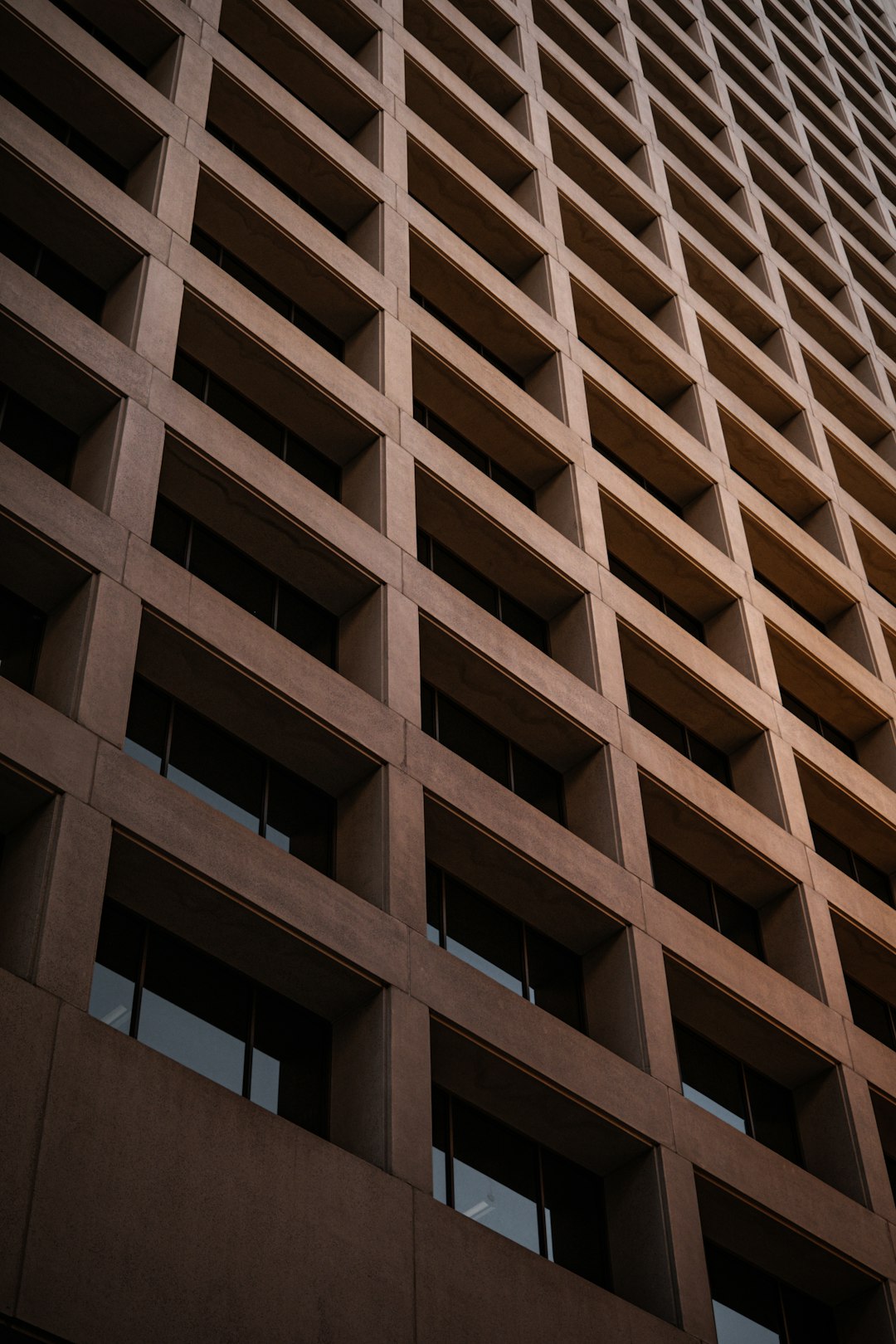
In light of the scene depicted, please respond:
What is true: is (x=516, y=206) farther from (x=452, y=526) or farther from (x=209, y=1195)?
(x=209, y=1195)

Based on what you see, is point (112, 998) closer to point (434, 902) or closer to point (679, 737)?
point (434, 902)

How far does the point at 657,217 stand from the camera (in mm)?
38781

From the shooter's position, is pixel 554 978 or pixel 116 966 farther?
pixel 554 978

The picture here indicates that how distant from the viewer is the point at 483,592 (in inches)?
1049

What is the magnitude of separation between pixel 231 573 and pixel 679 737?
9.72 m

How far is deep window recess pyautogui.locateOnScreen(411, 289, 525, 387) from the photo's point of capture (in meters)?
30.7

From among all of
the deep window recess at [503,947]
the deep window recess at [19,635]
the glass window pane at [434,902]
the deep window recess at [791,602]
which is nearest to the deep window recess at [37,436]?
the deep window recess at [19,635]

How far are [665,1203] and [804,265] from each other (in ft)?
109

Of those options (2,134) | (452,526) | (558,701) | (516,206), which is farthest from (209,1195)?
(516,206)

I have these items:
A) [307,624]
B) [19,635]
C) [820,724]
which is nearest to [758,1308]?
[307,624]

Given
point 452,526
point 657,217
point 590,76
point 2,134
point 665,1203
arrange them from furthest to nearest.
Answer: point 590,76 → point 657,217 → point 452,526 → point 2,134 → point 665,1203

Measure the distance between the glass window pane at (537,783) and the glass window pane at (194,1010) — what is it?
725 centimetres

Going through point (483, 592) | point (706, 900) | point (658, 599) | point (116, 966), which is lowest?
point (116, 966)

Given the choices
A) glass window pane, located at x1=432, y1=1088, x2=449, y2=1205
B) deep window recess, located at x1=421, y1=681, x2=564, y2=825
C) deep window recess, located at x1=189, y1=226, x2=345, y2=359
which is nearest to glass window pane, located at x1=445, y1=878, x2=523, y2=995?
deep window recess, located at x1=421, y1=681, x2=564, y2=825
